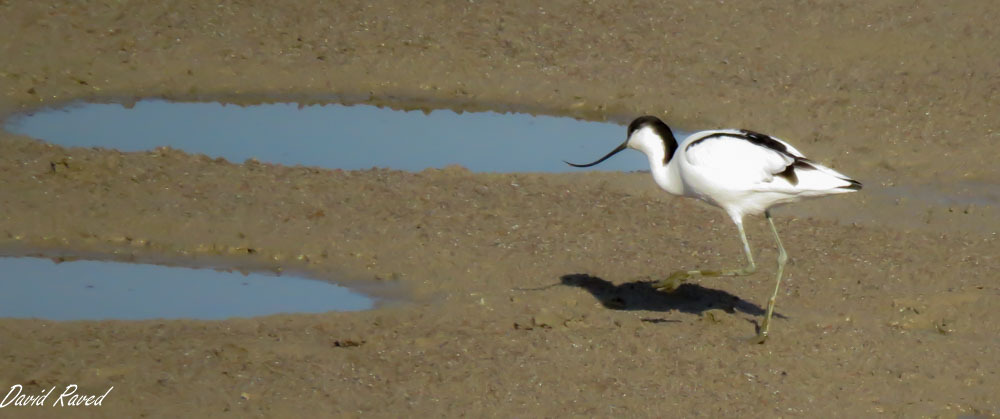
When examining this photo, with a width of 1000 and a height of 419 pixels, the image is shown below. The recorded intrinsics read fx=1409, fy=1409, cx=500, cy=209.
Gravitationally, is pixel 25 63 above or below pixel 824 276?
above

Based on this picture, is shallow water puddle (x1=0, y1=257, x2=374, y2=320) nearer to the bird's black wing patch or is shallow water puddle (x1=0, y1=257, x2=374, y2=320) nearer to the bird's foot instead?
the bird's foot

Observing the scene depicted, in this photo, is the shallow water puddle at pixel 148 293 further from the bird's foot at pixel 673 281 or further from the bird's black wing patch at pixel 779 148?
the bird's black wing patch at pixel 779 148

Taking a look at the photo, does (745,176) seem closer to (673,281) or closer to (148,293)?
(673,281)

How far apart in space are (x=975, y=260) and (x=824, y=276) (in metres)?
1.10

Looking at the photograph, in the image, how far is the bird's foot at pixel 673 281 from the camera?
24.6 ft

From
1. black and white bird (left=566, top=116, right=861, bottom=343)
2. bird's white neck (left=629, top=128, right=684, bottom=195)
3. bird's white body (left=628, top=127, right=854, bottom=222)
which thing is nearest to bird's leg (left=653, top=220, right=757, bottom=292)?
black and white bird (left=566, top=116, right=861, bottom=343)

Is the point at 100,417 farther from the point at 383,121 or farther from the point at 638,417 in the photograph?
the point at 383,121

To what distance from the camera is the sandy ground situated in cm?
636

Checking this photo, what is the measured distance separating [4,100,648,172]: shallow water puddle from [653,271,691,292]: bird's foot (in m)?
2.44

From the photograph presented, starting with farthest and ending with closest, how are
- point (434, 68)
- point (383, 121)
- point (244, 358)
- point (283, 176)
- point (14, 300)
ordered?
point (434, 68) → point (383, 121) → point (283, 176) → point (14, 300) → point (244, 358)

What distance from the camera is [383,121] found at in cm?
1092

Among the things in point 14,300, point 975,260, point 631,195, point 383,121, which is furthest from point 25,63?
point 975,260

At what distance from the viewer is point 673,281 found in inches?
296

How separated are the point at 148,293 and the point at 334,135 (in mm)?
3169
